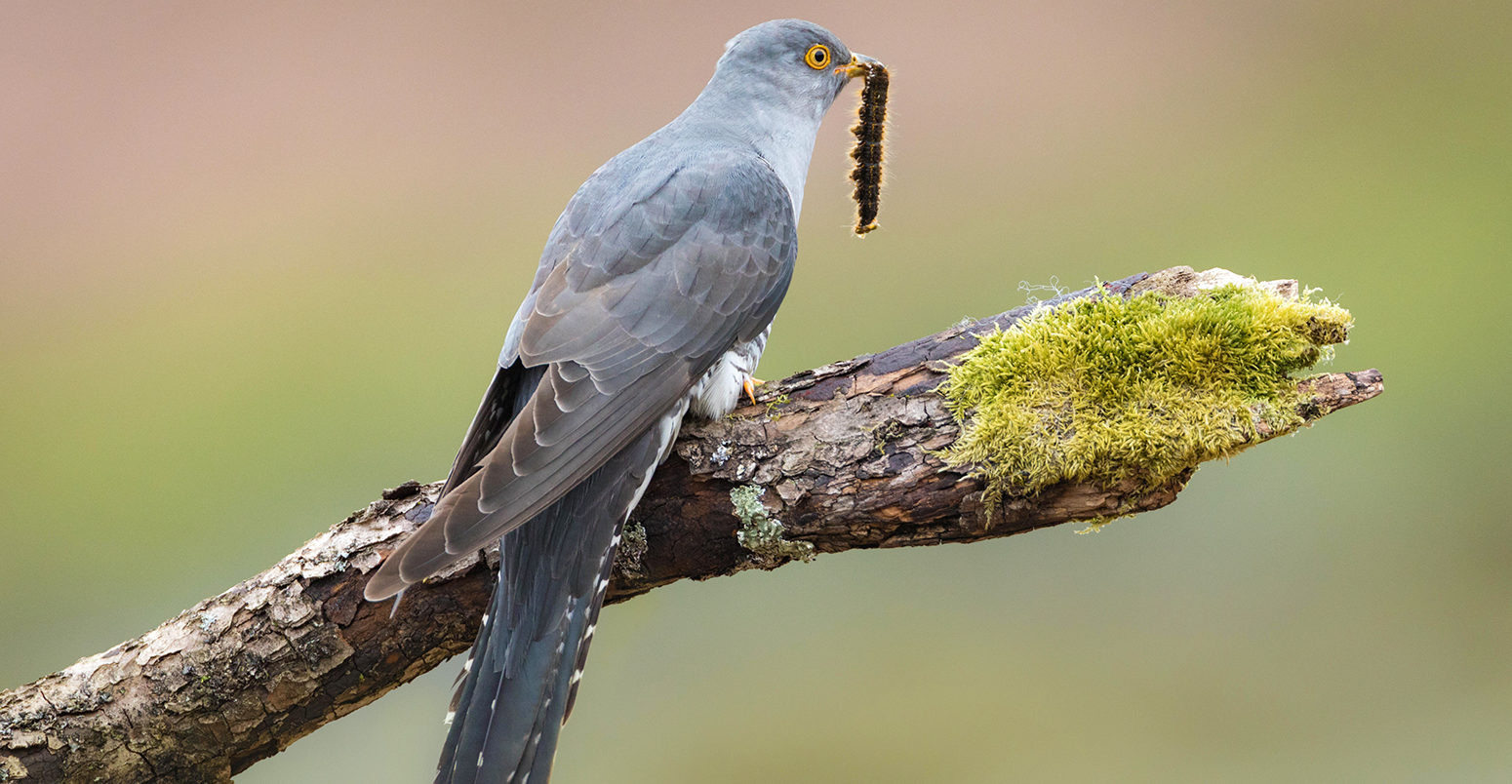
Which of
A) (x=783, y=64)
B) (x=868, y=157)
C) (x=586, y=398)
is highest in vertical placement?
(x=783, y=64)

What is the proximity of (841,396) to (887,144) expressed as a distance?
1.10m

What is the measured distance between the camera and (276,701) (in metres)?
2.22

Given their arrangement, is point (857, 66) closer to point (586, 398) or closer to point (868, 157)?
point (868, 157)

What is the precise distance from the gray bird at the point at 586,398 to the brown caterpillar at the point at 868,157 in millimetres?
318

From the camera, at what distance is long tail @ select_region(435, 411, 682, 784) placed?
201 cm

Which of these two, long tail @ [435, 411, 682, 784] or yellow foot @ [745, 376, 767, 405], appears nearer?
long tail @ [435, 411, 682, 784]

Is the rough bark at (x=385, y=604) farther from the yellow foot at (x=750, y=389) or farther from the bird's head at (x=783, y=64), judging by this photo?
the bird's head at (x=783, y=64)

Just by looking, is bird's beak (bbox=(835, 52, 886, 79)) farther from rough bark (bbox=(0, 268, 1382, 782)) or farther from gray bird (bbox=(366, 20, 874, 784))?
rough bark (bbox=(0, 268, 1382, 782))

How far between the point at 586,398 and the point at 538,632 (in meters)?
0.47

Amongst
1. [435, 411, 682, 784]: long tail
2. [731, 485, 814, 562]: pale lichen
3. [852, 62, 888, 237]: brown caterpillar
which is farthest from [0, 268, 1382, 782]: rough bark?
[852, 62, 888, 237]: brown caterpillar

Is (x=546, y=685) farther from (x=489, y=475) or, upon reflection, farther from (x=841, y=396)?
(x=841, y=396)

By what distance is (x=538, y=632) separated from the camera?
2.05 metres

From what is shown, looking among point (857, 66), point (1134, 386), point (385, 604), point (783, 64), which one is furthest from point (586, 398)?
point (857, 66)

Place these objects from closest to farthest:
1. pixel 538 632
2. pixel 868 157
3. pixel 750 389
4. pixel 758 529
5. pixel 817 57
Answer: pixel 538 632 → pixel 758 529 → pixel 750 389 → pixel 868 157 → pixel 817 57
